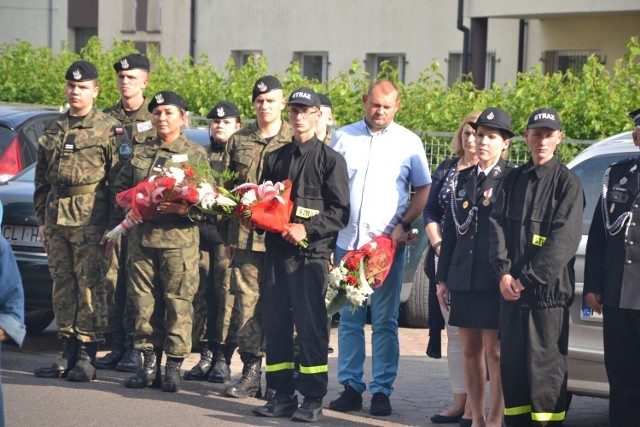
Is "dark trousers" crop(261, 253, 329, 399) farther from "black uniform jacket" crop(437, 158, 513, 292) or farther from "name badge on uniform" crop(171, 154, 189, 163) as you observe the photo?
"name badge on uniform" crop(171, 154, 189, 163)

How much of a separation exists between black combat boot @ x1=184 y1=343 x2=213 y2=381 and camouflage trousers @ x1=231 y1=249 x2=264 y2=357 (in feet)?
2.92

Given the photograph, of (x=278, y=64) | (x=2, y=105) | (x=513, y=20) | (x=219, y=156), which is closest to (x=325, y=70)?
(x=278, y=64)

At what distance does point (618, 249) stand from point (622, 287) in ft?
0.73

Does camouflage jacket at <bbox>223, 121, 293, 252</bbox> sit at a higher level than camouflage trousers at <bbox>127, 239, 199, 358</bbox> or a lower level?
higher

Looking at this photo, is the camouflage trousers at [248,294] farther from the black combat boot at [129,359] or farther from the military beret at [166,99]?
the black combat boot at [129,359]

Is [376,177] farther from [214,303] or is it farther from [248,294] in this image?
[214,303]

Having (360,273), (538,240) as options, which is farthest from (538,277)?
(360,273)

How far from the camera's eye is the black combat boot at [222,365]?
957 centimetres

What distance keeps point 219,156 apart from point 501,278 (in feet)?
10.9

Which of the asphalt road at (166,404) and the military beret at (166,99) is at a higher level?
the military beret at (166,99)

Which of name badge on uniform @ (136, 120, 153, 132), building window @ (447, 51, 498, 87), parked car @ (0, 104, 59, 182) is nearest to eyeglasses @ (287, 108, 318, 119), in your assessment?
name badge on uniform @ (136, 120, 153, 132)

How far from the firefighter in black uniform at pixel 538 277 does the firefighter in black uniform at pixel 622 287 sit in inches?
8.6

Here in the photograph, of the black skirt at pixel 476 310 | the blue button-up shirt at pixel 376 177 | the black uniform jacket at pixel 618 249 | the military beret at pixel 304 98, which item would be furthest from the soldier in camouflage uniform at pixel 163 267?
the black uniform jacket at pixel 618 249

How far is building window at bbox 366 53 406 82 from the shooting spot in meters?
27.7
